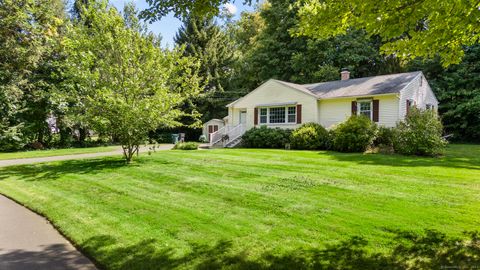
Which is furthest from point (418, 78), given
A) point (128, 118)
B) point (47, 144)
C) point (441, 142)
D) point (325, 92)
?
point (47, 144)

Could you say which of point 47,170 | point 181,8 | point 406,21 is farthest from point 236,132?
point 406,21

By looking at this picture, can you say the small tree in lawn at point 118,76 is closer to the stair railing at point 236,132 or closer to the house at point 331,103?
the house at point 331,103

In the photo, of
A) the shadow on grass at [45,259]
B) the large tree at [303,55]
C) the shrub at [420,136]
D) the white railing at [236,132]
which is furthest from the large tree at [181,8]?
the large tree at [303,55]

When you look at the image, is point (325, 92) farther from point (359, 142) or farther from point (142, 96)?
point (142, 96)

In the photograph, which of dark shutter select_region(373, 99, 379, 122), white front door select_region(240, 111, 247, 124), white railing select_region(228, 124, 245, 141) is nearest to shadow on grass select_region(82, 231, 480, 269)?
dark shutter select_region(373, 99, 379, 122)

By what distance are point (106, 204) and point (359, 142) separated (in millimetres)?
11750

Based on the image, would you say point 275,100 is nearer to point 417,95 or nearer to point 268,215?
point 417,95

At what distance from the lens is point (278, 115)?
2155 cm

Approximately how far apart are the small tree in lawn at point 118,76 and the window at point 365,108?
37.5 ft

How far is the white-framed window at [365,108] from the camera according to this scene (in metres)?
A: 18.4

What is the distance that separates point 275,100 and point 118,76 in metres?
12.0

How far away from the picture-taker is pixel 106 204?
655 centimetres

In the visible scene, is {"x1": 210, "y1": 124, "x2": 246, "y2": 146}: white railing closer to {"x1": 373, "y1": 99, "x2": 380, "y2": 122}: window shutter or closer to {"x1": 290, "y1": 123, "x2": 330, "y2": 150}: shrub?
{"x1": 290, "y1": 123, "x2": 330, "y2": 150}: shrub

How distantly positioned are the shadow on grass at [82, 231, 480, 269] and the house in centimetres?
1461
